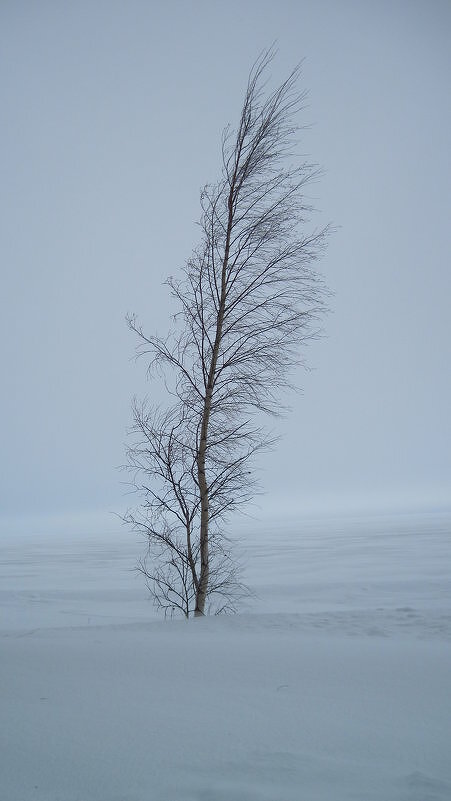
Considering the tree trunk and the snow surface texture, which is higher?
the tree trunk

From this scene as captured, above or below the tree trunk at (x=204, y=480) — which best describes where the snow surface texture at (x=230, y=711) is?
below

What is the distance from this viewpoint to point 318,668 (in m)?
2.98

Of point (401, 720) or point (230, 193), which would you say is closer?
point (401, 720)

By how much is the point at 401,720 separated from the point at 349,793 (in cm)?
71

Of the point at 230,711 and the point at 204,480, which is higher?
the point at 204,480

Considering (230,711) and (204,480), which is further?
(204,480)

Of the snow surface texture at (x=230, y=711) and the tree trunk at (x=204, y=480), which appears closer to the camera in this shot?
the snow surface texture at (x=230, y=711)

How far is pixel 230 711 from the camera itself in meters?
2.27

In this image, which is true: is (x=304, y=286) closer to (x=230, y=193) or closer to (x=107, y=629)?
(x=230, y=193)

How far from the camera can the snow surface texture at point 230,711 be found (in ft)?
5.43

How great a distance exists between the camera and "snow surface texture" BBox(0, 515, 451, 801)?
5.43 ft

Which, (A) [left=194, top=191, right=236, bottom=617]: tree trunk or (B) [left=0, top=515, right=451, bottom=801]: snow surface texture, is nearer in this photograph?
(B) [left=0, top=515, right=451, bottom=801]: snow surface texture

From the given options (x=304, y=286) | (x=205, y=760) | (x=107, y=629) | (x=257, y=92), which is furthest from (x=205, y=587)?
(x=257, y=92)

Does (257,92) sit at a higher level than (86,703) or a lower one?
higher
